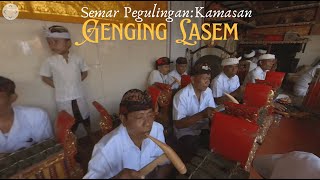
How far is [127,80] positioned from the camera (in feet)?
8.46

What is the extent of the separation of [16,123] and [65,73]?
0.76 meters

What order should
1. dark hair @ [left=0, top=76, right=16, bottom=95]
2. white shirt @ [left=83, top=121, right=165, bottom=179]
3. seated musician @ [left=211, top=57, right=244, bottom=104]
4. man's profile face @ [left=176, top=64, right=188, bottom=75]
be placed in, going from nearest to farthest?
1. white shirt @ [left=83, top=121, right=165, bottom=179]
2. dark hair @ [left=0, top=76, right=16, bottom=95]
3. seated musician @ [left=211, top=57, right=244, bottom=104]
4. man's profile face @ [left=176, top=64, right=188, bottom=75]

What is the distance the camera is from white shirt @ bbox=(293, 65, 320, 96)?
1.64 meters

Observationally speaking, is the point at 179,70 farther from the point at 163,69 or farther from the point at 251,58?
the point at 251,58

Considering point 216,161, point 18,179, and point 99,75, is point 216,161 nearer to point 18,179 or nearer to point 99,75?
point 18,179

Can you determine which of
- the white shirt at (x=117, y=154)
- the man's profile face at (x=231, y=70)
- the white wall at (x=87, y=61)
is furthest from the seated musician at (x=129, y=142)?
the man's profile face at (x=231, y=70)

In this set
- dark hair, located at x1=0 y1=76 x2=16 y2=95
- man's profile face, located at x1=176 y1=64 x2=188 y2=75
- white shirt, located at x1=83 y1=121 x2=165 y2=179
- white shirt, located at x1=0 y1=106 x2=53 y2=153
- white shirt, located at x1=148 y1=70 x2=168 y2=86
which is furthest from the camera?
man's profile face, located at x1=176 y1=64 x2=188 y2=75

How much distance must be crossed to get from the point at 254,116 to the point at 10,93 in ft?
4.59

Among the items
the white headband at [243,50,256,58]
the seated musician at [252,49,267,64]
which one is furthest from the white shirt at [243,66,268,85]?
the white headband at [243,50,256,58]

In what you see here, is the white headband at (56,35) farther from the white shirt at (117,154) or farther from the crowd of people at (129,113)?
the white shirt at (117,154)

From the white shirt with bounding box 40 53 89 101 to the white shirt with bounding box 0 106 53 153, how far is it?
24.6 inches

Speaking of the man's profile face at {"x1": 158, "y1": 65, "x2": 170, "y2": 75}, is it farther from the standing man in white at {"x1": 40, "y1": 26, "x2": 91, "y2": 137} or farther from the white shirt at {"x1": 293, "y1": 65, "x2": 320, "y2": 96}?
the white shirt at {"x1": 293, "y1": 65, "x2": 320, "y2": 96}

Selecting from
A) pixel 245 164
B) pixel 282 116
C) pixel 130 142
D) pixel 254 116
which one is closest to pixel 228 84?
pixel 282 116

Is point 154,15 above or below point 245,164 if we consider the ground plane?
above
